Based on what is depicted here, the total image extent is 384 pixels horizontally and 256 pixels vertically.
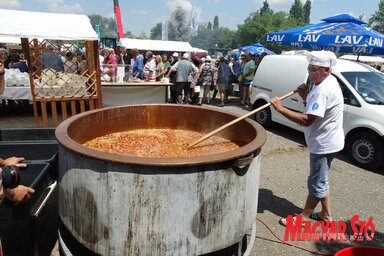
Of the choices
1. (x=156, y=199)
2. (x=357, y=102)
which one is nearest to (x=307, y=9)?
(x=357, y=102)

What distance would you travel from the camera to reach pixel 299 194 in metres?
4.26

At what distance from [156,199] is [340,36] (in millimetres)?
6658

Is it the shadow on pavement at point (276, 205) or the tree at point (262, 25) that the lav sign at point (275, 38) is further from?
the tree at point (262, 25)

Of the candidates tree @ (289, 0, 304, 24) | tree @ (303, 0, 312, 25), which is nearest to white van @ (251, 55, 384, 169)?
A: tree @ (289, 0, 304, 24)

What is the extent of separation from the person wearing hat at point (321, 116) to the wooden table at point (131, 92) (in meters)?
5.76

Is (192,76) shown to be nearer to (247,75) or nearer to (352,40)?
(247,75)

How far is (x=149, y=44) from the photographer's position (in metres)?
21.0

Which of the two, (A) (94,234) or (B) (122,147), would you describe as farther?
(B) (122,147)

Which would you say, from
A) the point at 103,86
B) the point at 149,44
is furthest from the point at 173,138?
the point at 149,44

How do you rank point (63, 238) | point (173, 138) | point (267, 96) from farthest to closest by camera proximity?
point (267, 96) < point (173, 138) < point (63, 238)

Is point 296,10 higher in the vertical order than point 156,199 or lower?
higher

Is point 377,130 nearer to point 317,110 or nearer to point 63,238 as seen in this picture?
point 317,110

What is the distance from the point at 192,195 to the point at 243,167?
17.6 inches

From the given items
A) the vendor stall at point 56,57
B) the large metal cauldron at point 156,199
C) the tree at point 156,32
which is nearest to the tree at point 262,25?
the vendor stall at point 56,57
